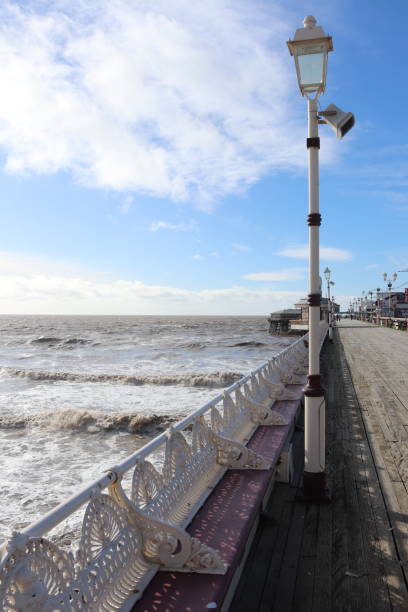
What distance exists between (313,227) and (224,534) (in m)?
3.09

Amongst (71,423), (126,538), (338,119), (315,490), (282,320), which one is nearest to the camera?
(126,538)

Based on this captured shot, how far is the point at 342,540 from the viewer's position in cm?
371

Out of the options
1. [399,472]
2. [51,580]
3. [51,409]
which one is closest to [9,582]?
[51,580]

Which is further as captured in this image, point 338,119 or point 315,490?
point 338,119

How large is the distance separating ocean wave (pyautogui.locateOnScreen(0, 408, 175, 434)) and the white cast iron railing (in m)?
8.31

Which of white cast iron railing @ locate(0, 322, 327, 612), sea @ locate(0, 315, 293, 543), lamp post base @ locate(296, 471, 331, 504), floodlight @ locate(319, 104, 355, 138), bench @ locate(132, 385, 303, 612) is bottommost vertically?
sea @ locate(0, 315, 293, 543)

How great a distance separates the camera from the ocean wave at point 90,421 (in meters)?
12.5

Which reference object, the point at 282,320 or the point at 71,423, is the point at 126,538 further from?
the point at 282,320

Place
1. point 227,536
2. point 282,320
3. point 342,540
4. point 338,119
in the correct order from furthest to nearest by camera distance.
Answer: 1. point 282,320
2. point 338,119
3. point 342,540
4. point 227,536

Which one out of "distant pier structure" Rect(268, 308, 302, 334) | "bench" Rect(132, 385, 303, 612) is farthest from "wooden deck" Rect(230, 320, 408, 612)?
"distant pier structure" Rect(268, 308, 302, 334)

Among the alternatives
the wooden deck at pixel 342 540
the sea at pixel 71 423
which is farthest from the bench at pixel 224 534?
the sea at pixel 71 423

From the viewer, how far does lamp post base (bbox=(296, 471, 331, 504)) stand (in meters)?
4.46

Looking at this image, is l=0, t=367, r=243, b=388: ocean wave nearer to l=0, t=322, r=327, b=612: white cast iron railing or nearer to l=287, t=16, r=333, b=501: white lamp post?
l=287, t=16, r=333, b=501: white lamp post

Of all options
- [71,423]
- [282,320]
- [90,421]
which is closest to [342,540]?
[90,421]
